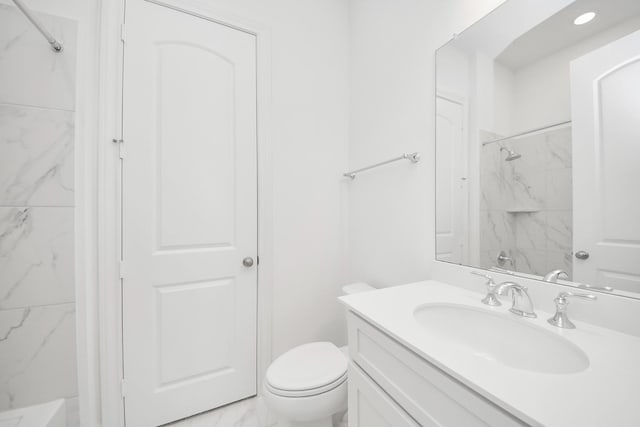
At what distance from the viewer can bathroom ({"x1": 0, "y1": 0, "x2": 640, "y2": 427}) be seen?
2.18 feet

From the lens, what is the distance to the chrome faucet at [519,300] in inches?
29.0

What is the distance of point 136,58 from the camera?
1239 millimetres

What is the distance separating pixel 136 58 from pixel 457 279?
1812mm

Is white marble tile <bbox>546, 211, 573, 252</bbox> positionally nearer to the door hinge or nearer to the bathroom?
the bathroom

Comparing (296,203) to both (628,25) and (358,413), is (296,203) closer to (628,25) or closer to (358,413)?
(358,413)

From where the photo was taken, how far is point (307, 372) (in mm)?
1099

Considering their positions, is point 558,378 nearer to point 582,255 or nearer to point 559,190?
point 582,255

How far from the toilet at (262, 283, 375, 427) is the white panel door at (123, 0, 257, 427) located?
Result: 1.47 feet

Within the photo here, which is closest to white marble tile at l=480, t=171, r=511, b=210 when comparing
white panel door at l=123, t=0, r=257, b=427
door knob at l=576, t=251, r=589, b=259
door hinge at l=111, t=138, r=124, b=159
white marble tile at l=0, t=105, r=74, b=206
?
door knob at l=576, t=251, r=589, b=259

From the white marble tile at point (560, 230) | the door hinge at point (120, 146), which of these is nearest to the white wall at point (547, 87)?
the white marble tile at point (560, 230)

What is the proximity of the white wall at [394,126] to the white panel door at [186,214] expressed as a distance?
692mm

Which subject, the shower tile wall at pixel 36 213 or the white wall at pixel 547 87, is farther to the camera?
the shower tile wall at pixel 36 213

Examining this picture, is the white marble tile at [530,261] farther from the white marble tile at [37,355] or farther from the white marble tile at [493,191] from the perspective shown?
the white marble tile at [37,355]

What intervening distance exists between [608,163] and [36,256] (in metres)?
2.08
